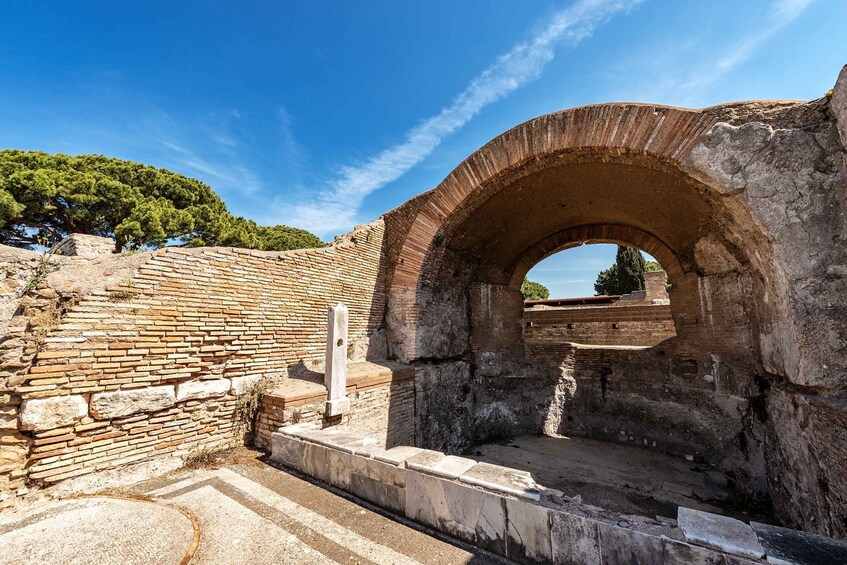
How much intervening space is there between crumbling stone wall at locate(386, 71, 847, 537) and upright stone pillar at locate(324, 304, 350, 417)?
175 centimetres

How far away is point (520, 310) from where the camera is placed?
27.6 ft

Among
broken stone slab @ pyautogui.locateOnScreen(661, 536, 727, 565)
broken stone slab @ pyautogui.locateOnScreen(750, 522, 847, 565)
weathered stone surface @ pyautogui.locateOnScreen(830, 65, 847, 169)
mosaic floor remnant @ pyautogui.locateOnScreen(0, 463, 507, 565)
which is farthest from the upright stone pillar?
weathered stone surface @ pyautogui.locateOnScreen(830, 65, 847, 169)

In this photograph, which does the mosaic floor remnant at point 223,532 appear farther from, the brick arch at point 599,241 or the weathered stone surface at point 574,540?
the brick arch at point 599,241

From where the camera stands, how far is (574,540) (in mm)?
2016

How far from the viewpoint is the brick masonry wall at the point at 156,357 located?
9.28ft

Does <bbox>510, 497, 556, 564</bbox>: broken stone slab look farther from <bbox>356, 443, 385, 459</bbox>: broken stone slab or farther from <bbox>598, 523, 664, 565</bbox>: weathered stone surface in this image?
<bbox>356, 443, 385, 459</bbox>: broken stone slab

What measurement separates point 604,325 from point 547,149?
5.70 m

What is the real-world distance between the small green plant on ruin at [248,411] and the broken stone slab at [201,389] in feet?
0.80

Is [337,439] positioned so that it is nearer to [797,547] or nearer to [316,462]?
[316,462]

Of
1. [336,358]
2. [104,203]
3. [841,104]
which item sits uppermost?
[104,203]

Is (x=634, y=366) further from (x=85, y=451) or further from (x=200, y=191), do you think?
(x=200, y=191)

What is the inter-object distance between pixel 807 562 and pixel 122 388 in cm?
504

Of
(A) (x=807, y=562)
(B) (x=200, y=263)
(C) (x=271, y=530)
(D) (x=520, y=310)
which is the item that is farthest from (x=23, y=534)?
(D) (x=520, y=310)

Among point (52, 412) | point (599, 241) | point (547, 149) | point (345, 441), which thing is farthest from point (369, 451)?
point (599, 241)
